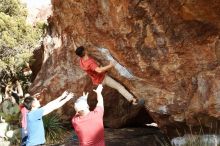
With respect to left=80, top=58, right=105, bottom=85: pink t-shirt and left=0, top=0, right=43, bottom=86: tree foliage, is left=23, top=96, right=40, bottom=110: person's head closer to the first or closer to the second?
left=80, top=58, right=105, bottom=85: pink t-shirt

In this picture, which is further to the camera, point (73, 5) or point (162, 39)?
point (73, 5)

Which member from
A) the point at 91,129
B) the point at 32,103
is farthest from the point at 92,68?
the point at 91,129

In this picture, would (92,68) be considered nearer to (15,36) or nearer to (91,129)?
(91,129)

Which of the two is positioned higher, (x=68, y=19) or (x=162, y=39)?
(x=68, y=19)

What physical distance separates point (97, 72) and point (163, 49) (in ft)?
4.90

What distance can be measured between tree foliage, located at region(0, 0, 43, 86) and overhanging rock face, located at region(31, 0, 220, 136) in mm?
7023

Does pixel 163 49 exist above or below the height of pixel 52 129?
above

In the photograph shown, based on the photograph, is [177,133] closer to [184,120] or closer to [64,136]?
[184,120]

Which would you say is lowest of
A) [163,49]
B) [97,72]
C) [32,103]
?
[32,103]

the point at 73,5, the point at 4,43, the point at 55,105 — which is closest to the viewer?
the point at 55,105

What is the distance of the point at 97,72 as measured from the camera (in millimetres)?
9617

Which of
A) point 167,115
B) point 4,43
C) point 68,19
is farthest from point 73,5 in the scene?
point 4,43

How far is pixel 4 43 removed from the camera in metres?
17.7

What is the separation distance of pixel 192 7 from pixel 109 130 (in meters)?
6.70
